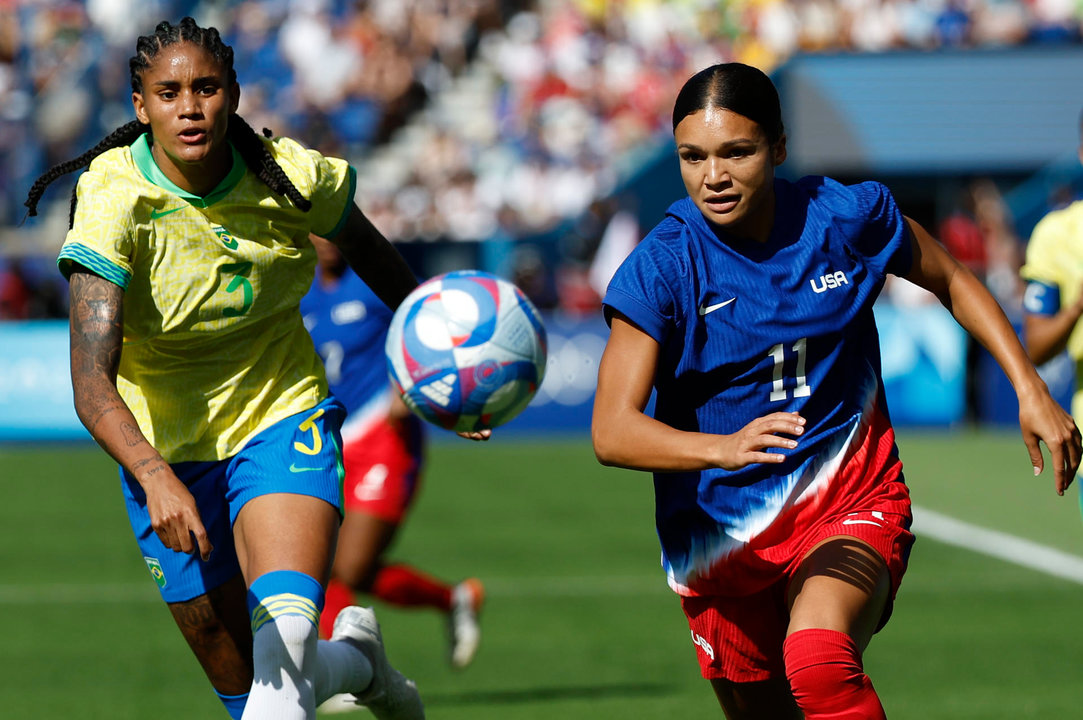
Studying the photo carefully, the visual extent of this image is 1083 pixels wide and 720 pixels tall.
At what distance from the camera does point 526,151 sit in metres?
24.4

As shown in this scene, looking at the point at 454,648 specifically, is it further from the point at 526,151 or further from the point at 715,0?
the point at 715,0

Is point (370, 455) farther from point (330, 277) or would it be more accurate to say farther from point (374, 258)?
point (374, 258)

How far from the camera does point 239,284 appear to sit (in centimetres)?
481

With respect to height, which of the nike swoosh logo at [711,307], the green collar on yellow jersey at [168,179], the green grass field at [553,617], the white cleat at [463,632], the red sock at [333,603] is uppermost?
the green collar on yellow jersey at [168,179]

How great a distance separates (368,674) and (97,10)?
852 inches

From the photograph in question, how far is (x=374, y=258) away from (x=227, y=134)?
0.67 meters

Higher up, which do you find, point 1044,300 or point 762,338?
point 762,338

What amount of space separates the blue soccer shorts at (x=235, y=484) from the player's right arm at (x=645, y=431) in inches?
39.9

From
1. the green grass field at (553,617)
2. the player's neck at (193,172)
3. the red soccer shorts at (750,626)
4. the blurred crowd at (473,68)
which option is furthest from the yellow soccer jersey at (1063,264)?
the blurred crowd at (473,68)

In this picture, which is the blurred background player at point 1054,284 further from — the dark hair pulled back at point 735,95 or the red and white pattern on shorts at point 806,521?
the dark hair pulled back at point 735,95

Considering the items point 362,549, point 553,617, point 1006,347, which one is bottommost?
point 553,617

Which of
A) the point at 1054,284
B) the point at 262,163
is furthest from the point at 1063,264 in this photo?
the point at 262,163

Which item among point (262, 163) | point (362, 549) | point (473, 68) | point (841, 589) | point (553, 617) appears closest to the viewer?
point (841, 589)

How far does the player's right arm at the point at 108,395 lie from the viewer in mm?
4270
